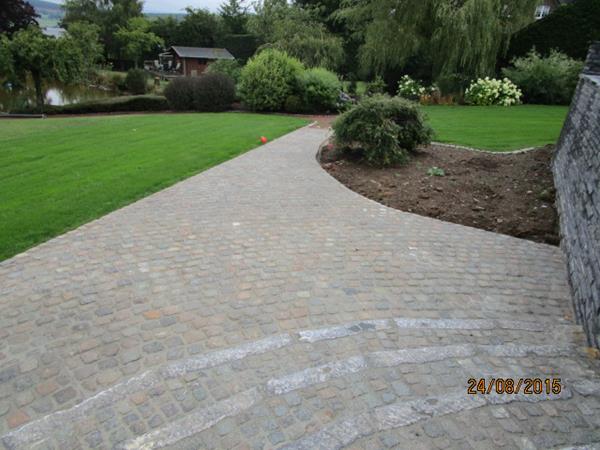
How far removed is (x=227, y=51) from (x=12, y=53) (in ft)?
87.4

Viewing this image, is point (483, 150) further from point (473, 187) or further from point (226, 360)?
point (226, 360)

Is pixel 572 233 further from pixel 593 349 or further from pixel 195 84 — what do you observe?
pixel 195 84

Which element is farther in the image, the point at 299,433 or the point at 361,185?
the point at 361,185

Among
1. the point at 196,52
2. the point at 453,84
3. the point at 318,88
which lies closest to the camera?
the point at 318,88

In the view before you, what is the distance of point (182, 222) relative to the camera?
5.29 m

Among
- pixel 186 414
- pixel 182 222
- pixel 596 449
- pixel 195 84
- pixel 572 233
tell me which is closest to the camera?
pixel 596 449

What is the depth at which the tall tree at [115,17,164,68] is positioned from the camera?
147 feet

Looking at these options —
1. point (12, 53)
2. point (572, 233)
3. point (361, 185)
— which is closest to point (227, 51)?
point (12, 53)

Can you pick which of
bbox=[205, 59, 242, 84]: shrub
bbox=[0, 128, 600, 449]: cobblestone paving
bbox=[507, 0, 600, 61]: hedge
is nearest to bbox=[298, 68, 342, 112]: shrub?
bbox=[205, 59, 242, 84]: shrub

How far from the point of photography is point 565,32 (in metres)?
20.2

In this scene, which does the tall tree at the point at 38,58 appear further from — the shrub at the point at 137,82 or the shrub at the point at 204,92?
the shrub at the point at 137,82

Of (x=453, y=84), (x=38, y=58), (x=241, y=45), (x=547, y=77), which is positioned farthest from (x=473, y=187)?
(x=241, y=45)

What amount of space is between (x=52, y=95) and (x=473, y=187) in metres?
31.6

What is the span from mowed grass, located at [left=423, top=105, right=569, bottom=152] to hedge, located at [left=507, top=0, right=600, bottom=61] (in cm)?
489
